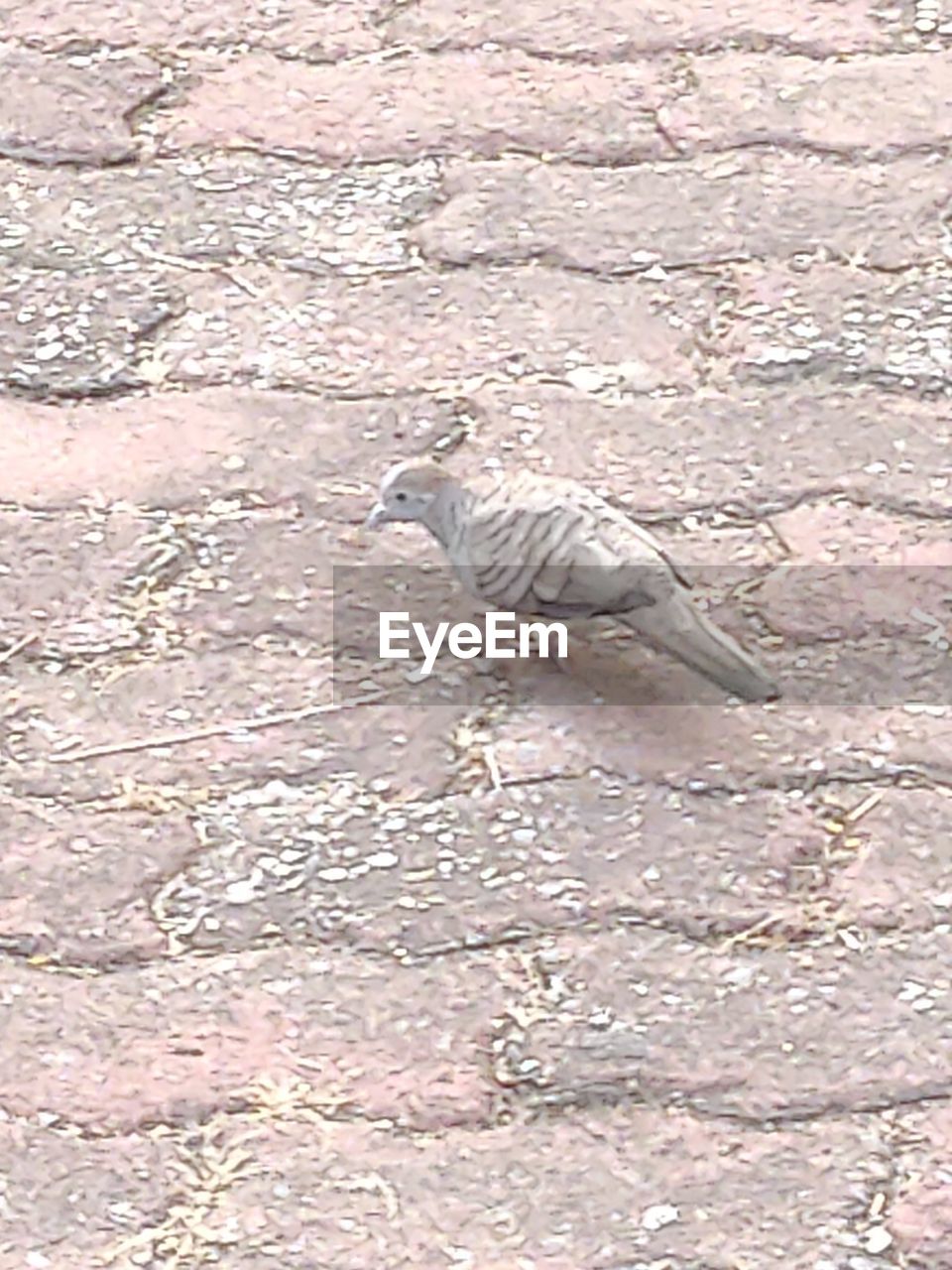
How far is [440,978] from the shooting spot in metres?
2.01

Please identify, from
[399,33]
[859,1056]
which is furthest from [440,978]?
[399,33]

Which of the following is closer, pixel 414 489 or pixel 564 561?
pixel 564 561

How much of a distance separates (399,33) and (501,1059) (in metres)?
1.61

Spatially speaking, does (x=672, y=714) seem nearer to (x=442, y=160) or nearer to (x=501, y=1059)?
(x=501, y=1059)

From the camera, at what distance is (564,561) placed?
7.02 ft

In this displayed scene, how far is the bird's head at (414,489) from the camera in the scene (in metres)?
2.23

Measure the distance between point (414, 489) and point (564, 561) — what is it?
0.19 meters

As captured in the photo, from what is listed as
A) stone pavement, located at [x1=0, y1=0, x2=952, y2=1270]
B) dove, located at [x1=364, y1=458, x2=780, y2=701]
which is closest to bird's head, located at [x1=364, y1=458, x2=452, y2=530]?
dove, located at [x1=364, y1=458, x2=780, y2=701]

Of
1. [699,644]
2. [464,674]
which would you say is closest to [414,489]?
[464,674]

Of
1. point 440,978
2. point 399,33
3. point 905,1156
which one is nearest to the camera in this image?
point 905,1156

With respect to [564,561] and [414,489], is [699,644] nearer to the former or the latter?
[564,561]

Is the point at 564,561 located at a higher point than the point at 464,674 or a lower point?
higher

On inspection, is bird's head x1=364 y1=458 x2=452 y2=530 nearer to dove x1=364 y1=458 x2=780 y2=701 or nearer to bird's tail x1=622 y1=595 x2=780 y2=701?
dove x1=364 y1=458 x2=780 y2=701

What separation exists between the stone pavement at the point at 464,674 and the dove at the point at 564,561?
0.25 feet
